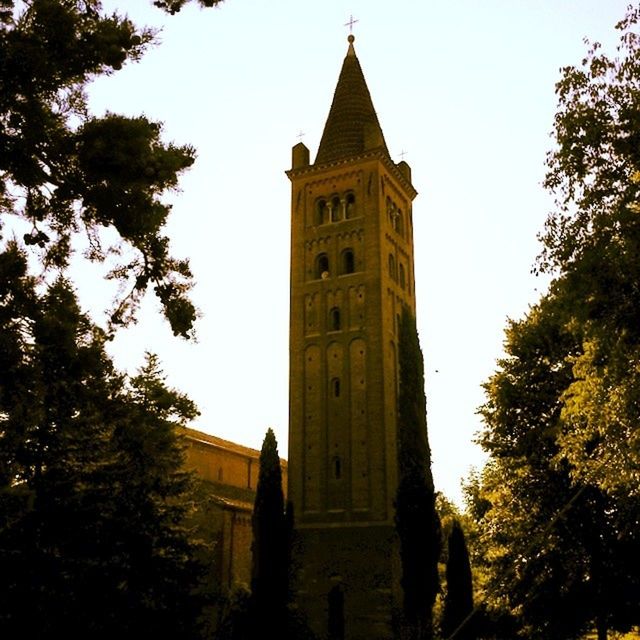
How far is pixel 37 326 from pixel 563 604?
59.8 feet

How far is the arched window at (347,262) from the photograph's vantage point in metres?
39.0

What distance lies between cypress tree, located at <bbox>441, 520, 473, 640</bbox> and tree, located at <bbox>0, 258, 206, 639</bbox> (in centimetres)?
1102

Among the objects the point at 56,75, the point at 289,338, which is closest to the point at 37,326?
the point at 56,75

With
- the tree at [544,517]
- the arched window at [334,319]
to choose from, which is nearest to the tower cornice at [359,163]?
the arched window at [334,319]

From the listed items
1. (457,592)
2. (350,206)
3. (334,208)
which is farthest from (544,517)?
(334,208)

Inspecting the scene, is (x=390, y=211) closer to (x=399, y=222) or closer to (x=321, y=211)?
(x=399, y=222)

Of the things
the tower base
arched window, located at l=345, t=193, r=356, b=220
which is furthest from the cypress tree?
arched window, located at l=345, t=193, r=356, b=220

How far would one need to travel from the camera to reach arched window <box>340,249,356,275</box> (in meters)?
39.0

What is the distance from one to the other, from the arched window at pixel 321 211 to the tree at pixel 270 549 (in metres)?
12.7

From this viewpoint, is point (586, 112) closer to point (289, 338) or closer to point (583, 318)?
point (583, 318)

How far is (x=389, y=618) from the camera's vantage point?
30875 millimetres

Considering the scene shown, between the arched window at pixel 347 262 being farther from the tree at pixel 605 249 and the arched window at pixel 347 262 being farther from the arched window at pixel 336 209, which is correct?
the tree at pixel 605 249

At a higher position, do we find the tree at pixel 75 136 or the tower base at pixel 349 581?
the tree at pixel 75 136

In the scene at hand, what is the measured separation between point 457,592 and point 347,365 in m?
11.5
